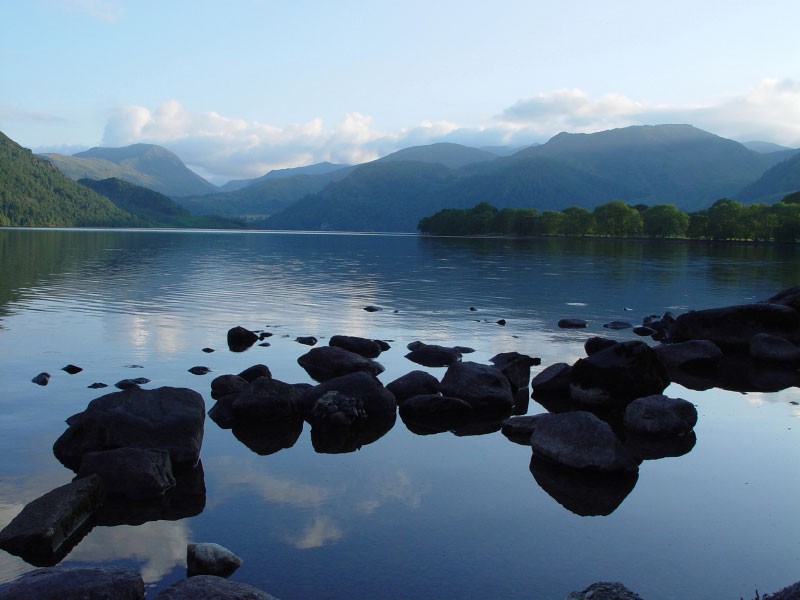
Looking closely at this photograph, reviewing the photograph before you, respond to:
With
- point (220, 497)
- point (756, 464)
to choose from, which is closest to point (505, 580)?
point (220, 497)

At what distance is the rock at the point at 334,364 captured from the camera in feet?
77.1

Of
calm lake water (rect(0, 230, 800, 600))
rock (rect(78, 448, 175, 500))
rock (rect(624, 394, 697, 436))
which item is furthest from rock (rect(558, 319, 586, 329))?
rock (rect(78, 448, 175, 500))

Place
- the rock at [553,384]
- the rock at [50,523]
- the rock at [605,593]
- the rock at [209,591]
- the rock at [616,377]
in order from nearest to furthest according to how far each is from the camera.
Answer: the rock at [209,591] < the rock at [605,593] < the rock at [50,523] < the rock at [616,377] < the rock at [553,384]

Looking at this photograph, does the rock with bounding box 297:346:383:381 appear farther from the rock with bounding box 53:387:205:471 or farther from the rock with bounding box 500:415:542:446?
the rock with bounding box 53:387:205:471

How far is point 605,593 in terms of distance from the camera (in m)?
8.57

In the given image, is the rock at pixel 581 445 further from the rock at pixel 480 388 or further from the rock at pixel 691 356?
the rock at pixel 691 356

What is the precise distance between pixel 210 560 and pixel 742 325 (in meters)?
28.7

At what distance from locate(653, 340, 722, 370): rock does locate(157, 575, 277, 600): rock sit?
71.8 ft

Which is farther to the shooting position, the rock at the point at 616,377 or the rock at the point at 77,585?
the rock at the point at 616,377

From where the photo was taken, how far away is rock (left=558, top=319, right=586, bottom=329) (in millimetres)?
35125

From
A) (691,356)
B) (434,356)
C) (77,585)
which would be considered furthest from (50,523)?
(691,356)

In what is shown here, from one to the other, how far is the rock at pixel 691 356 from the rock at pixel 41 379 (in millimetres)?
24054

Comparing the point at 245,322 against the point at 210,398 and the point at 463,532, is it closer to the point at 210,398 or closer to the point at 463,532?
the point at 210,398

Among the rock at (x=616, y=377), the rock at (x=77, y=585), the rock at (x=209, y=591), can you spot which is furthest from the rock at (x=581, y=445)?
the rock at (x=77, y=585)
